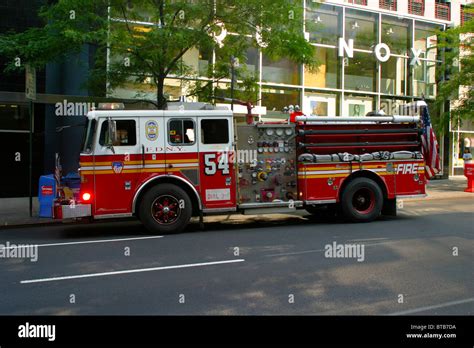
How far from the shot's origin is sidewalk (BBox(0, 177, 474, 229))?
12352 mm

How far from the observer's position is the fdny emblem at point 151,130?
416 inches

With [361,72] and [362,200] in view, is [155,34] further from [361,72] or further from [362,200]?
[361,72]

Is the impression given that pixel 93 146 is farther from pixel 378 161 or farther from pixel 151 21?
pixel 378 161

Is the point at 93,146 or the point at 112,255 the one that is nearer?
the point at 112,255

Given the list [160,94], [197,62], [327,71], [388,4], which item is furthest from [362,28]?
[160,94]

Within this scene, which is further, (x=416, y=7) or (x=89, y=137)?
(x=416, y=7)

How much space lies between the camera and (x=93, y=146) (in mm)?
10281

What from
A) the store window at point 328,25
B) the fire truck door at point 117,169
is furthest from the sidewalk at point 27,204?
the store window at point 328,25

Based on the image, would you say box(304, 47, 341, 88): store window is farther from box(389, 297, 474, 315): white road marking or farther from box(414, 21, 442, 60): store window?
box(389, 297, 474, 315): white road marking

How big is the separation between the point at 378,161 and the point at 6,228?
9347mm

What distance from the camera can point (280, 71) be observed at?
2167 cm

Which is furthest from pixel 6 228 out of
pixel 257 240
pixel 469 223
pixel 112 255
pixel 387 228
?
pixel 469 223

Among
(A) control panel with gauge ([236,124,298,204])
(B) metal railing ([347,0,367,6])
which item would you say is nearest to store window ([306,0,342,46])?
(B) metal railing ([347,0,367,6])

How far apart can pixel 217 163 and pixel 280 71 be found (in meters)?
11.9
